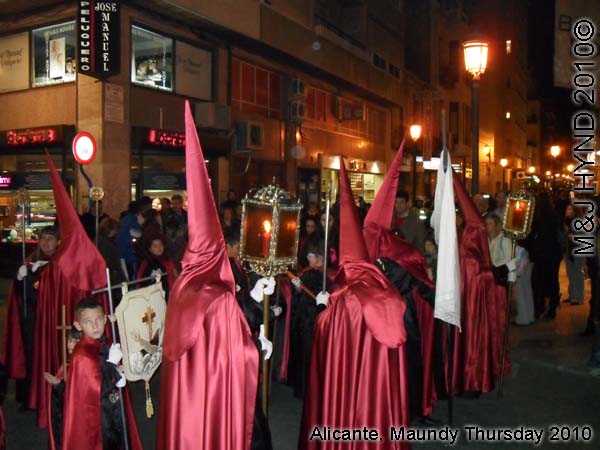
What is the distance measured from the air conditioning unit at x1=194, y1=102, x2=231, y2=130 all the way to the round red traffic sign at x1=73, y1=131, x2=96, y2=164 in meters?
5.49

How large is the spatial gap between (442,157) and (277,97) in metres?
16.0

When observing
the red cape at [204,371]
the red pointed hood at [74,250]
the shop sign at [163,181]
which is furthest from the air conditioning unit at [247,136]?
the red cape at [204,371]

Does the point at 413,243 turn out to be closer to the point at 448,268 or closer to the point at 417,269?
the point at 417,269

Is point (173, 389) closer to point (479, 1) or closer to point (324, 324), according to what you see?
point (324, 324)

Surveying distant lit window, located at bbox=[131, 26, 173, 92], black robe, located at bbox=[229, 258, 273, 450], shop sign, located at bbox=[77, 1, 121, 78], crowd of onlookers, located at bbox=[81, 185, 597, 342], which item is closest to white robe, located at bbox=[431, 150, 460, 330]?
crowd of onlookers, located at bbox=[81, 185, 597, 342]

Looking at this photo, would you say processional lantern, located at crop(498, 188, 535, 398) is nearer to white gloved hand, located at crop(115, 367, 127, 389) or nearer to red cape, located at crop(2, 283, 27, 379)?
white gloved hand, located at crop(115, 367, 127, 389)

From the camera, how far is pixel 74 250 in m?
5.61

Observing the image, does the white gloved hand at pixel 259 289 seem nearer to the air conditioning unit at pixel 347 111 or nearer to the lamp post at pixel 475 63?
the lamp post at pixel 475 63

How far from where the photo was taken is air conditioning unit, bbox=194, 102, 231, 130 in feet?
55.8

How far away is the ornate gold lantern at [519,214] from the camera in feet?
26.6

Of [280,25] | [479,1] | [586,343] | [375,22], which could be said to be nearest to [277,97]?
[280,25]

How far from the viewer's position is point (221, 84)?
18188 millimetres

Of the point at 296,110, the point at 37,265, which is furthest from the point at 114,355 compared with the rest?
the point at 296,110

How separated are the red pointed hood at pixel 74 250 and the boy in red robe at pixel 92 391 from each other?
1153 mm
